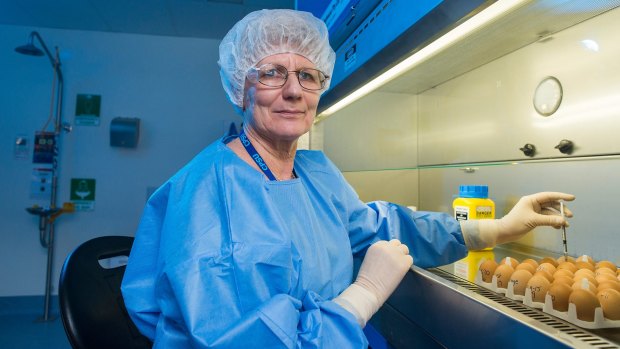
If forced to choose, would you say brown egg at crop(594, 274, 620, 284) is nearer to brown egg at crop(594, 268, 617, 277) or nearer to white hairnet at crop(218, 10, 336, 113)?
brown egg at crop(594, 268, 617, 277)

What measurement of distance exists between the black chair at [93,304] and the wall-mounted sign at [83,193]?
2471 millimetres

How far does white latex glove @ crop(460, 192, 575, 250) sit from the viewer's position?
3.19 feet

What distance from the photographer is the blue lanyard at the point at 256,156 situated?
2.83 ft

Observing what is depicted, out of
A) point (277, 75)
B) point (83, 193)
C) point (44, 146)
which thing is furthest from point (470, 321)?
point (44, 146)

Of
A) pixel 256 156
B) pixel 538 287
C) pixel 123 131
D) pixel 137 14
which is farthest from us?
pixel 123 131

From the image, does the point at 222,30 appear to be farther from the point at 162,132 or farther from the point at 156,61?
the point at 162,132

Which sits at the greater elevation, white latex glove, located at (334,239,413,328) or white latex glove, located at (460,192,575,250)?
white latex glove, located at (460,192,575,250)

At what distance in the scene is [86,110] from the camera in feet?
10.5

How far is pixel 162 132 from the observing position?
3320 millimetres

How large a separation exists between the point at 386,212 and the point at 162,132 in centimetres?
276

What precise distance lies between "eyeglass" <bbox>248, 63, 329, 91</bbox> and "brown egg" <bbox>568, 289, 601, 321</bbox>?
0.69 m

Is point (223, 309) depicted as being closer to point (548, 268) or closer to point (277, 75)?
point (277, 75)

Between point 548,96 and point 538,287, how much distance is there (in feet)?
2.42

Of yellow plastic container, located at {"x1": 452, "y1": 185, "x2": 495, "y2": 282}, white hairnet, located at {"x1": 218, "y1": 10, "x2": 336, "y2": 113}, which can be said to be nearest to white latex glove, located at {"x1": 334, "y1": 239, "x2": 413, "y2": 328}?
yellow plastic container, located at {"x1": 452, "y1": 185, "x2": 495, "y2": 282}
